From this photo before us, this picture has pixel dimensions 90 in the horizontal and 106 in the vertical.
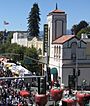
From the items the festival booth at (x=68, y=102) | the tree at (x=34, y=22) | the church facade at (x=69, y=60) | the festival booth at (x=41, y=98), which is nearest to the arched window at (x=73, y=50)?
the church facade at (x=69, y=60)

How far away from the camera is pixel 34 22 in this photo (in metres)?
110

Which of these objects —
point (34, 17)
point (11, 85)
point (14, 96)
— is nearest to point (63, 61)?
point (11, 85)

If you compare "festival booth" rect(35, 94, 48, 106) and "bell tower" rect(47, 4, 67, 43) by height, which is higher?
"bell tower" rect(47, 4, 67, 43)

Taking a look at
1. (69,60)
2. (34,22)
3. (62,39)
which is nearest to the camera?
(69,60)

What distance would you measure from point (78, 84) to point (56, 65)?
4.11 m

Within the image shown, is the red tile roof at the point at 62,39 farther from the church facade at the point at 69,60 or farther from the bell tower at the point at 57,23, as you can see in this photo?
the bell tower at the point at 57,23

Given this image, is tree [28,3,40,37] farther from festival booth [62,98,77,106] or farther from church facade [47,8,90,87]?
festival booth [62,98,77,106]

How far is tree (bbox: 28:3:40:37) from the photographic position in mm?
109000

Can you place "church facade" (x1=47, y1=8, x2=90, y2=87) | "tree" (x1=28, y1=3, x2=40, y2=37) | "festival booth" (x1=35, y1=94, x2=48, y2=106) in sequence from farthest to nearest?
"tree" (x1=28, y1=3, x2=40, y2=37)
"church facade" (x1=47, y1=8, x2=90, y2=87)
"festival booth" (x1=35, y1=94, x2=48, y2=106)

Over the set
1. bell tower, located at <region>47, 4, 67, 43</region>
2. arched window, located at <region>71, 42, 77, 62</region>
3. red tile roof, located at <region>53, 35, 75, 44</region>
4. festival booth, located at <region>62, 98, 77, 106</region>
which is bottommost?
festival booth, located at <region>62, 98, 77, 106</region>

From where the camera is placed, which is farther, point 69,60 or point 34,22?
point 34,22

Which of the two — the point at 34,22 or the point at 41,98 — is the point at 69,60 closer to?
the point at 41,98

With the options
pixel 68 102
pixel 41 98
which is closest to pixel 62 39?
pixel 68 102

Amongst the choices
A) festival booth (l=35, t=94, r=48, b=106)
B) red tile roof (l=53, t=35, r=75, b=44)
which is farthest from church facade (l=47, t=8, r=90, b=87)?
festival booth (l=35, t=94, r=48, b=106)
